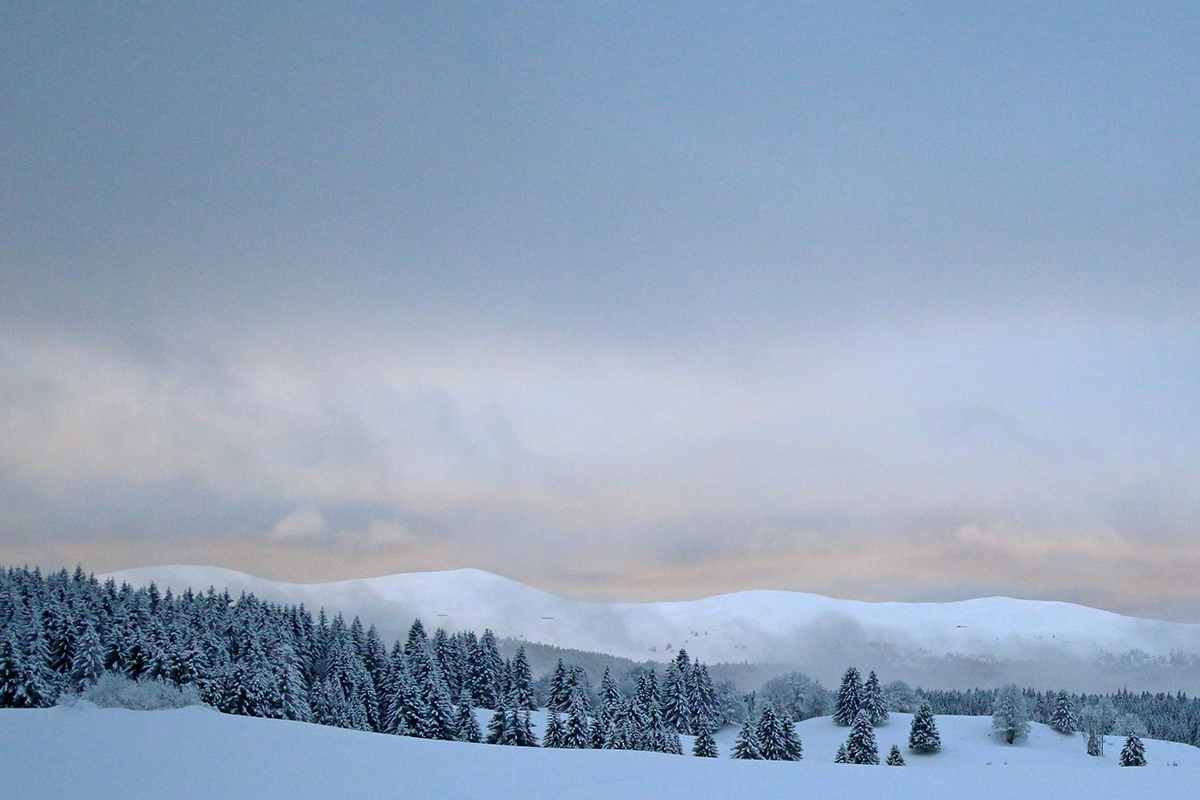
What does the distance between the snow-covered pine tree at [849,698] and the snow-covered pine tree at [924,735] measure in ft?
24.0

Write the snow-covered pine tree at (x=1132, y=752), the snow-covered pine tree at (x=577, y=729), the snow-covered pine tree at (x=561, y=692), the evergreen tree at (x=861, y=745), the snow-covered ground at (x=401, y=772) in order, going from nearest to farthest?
the snow-covered ground at (x=401, y=772) → the snow-covered pine tree at (x=577, y=729) → the snow-covered pine tree at (x=561, y=692) → the evergreen tree at (x=861, y=745) → the snow-covered pine tree at (x=1132, y=752)

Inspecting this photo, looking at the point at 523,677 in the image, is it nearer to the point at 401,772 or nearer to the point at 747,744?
the point at 747,744

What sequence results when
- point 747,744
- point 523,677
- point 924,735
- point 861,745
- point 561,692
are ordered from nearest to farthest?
point 747,744 < point 561,692 < point 861,745 < point 523,677 < point 924,735

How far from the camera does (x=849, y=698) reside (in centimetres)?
9256

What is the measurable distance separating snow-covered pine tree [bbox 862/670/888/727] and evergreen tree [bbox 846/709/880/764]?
19141 millimetres

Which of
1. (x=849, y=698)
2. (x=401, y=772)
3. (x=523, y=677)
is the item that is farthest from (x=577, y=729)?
(x=849, y=698)

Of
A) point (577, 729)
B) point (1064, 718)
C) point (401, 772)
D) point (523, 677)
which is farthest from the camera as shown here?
point (1064, 718)

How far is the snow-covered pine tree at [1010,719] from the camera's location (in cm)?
9288

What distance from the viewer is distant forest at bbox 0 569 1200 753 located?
5834 cm

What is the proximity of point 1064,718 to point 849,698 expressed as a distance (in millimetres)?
26704

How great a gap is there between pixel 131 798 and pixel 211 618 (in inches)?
3343

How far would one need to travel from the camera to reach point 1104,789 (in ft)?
51.2

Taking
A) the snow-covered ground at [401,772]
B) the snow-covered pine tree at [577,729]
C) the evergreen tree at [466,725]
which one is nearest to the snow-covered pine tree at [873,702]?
the snow-covered pine tree at [577,729]

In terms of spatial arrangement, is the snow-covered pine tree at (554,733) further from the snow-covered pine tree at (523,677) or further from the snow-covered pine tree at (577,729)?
the snow-covered pine tree at (523,677)
